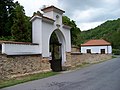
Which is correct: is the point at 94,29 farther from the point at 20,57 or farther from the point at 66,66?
the point at 20,57

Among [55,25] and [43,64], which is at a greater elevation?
[55,25]

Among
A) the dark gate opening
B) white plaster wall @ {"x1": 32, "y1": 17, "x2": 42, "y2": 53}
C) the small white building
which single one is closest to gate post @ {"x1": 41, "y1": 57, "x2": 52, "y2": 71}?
white plaster wall @ {"x1": 32, "y1": 17, "x2": 42, "y2": 53}

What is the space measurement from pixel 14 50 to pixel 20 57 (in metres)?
0.60

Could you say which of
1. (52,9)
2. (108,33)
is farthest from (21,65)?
(108,33)

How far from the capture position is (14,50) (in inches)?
560

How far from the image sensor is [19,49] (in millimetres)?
14742

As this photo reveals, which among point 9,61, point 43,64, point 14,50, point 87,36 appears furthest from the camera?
point 87,36

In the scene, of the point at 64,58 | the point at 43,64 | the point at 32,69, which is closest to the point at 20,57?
the point at 32,69

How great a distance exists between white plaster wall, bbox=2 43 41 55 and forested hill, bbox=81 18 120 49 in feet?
212

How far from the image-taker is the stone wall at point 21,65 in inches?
508

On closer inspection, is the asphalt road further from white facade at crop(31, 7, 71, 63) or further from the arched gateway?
the arched gateway

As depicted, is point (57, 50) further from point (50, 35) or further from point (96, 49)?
point (96, 49)

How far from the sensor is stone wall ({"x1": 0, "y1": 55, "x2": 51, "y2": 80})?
42.3ft

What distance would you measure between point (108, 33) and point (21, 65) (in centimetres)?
7365
